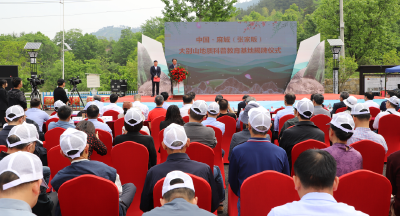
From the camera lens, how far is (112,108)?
21.6 feet

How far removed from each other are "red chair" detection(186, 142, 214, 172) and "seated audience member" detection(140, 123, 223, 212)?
1.86ft

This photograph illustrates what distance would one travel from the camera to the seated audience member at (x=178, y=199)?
4.65ft

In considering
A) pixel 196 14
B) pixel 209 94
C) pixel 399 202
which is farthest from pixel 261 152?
pixel 196 14

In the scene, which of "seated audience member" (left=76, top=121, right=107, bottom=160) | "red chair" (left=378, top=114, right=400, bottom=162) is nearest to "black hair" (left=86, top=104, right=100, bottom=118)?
"seated audience member" (left=76, top=121, right=107, bottom=160)

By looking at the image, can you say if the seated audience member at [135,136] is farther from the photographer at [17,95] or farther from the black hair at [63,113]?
the photographer at [17,95]

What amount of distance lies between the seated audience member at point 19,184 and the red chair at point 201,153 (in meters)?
1.60

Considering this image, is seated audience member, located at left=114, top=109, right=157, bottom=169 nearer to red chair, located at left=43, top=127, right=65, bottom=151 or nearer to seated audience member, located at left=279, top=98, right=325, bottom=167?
red chair, located at left=43, top=127, right=65, bottom=151

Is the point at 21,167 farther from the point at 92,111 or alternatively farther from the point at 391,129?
the point at 391,129

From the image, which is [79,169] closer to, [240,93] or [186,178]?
[186,178]

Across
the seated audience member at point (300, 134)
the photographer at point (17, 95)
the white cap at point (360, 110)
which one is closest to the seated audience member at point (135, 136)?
the seated audience member at point (300, 134)

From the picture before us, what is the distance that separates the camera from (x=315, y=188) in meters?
1.42

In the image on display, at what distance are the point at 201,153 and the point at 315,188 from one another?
1.64 meters

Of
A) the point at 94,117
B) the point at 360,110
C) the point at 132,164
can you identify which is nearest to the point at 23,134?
the point at 132,164

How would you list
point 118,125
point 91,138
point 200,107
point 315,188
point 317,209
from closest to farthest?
point 317,209
point 315,188
point 91,138
point 200,107
point 118,125
